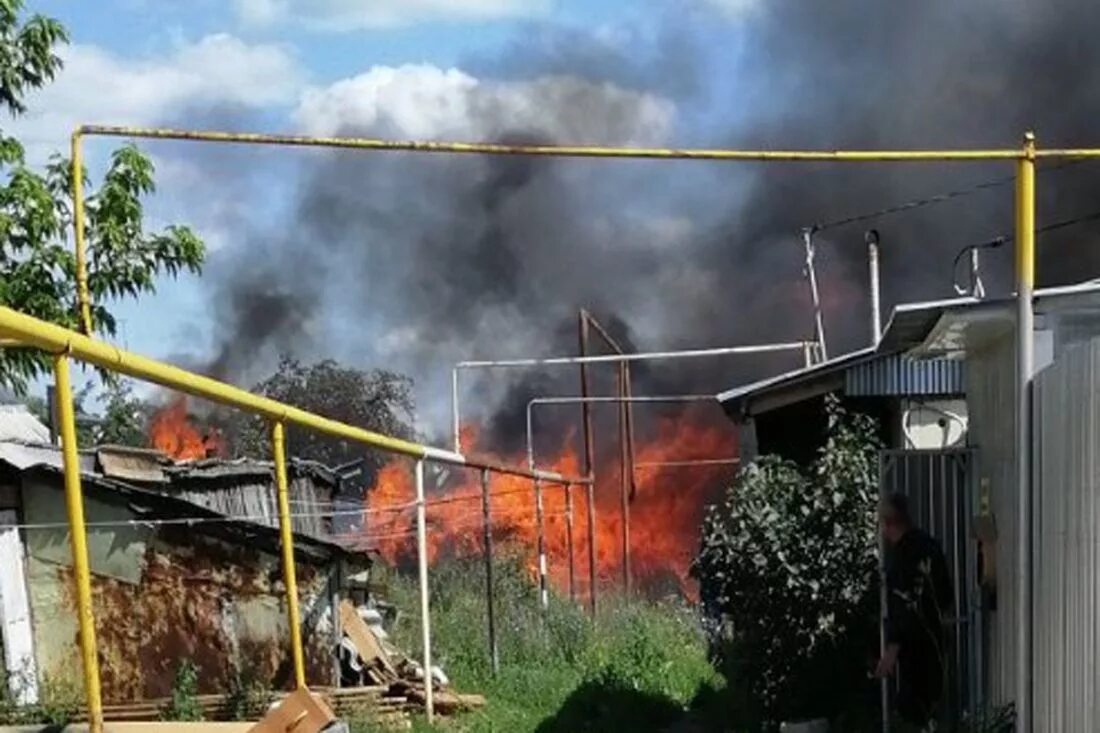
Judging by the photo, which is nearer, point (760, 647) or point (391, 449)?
point (391, 449)

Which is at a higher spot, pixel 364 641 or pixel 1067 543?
pixel 1067 543

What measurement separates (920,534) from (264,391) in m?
23.6

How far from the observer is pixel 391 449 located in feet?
35.5

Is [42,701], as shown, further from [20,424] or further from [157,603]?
[20,424]

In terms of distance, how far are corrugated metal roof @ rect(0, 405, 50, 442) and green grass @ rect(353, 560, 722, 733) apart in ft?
13.9

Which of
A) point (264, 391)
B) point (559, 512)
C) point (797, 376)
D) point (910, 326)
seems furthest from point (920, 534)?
point (264, 391)

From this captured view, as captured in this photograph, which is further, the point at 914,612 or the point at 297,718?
the point at 914,612

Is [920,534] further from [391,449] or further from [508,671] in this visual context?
[508,671]

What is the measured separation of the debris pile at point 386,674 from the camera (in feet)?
46.2

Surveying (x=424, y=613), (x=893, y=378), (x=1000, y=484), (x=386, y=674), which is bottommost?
(x=386, y=674)

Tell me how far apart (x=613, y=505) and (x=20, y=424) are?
13.9 m

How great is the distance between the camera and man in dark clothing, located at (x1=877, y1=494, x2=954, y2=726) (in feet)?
34.4

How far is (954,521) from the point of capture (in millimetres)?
11258

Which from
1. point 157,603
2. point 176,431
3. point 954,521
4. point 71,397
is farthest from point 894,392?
point 176,431
